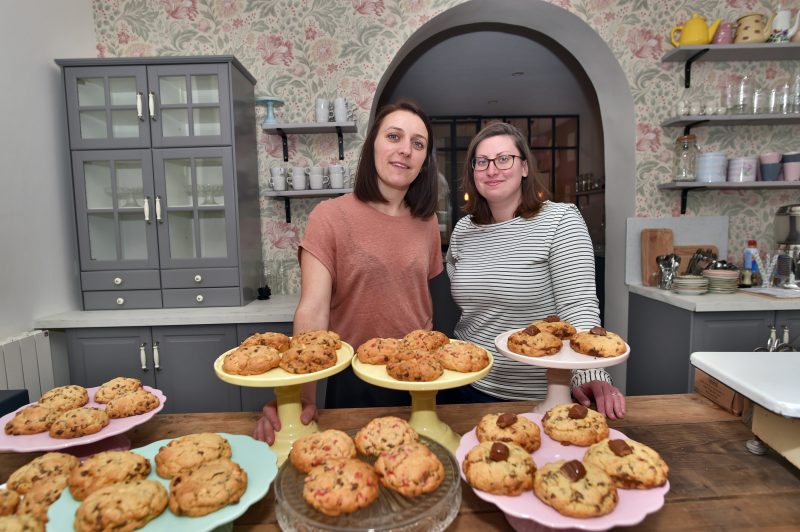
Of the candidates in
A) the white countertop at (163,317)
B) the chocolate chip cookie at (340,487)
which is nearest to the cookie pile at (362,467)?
the chocolate chip cookie at (340,487)

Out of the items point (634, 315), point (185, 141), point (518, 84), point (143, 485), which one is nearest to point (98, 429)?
point (143, 485)

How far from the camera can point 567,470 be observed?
2.24 ft

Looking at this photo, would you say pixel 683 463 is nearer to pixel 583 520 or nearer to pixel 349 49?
pixel 583 520

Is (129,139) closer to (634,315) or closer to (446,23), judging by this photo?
(446,23)

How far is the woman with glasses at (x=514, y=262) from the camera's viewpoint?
4.71 ft

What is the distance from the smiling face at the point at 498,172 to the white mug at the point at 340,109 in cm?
147

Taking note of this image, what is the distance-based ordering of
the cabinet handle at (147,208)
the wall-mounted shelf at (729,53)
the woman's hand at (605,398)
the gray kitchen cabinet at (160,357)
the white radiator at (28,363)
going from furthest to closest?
the wall-mounted shelf at (729,53), the cabinet handle at (147,208), the gray kitchen cabinet at (160,357), the white radiator at (28,363), the woman's hand at (605,398)

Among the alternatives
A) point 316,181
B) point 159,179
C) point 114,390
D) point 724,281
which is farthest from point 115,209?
point 724,281

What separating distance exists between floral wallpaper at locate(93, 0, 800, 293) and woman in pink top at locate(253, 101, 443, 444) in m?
1.55

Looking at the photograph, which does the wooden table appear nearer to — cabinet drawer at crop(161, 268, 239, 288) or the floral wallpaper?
cabinet drawer at crop(161, 268, 239, 288)

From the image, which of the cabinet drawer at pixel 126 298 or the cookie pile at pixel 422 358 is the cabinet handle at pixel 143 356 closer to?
the cabinet drawer at pixel 126 298

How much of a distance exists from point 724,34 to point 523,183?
2260mm

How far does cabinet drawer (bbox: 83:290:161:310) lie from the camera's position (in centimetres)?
265

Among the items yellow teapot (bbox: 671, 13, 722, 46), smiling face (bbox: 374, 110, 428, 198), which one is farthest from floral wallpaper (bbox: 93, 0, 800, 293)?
smiling face (bbox: 374, 110, 428, 198)
